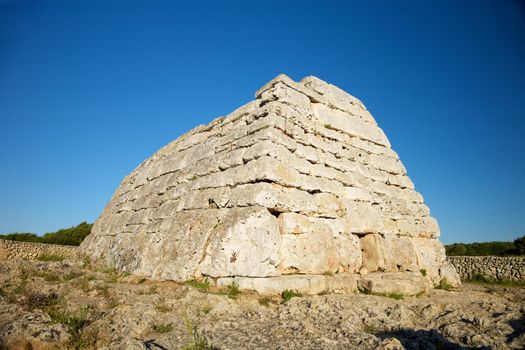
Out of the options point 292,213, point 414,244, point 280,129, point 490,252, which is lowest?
point 490,252

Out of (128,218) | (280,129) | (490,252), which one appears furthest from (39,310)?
(490,252)

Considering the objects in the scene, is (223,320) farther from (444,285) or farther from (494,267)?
(494,267)

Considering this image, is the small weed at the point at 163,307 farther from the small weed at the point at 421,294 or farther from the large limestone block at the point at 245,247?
the small weed at the point at 421,294

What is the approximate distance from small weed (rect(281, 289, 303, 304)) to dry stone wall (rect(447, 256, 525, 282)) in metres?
14.0

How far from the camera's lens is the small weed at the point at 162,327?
327cm

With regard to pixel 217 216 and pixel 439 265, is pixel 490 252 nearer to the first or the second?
pixel 439 265

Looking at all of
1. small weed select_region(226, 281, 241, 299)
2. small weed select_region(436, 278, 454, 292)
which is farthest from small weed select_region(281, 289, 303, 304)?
small weed select_region(436, 278, 454, 292)

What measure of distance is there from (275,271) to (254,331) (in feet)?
5.27

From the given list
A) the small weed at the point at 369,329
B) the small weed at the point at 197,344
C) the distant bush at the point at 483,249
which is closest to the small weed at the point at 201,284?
the small weed at the point at 197,344

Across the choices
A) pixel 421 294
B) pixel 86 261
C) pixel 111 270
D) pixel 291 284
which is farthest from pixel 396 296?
pixel 86 261

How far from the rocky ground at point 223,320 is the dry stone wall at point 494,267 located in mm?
12626

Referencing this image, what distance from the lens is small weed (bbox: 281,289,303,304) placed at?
4530 mm

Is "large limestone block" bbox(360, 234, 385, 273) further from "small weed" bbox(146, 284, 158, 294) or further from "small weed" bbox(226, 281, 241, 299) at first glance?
"small weed" bbox(146, 284, 158, 294)

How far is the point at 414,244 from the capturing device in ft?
24.7
